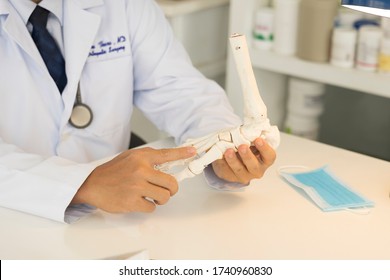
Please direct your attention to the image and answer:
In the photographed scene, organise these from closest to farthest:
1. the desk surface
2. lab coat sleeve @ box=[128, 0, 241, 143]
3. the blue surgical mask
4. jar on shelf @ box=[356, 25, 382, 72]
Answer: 1. the desk surface
2. the blue surgical mask
3. lab coat sleeve @ box=[128, 0, 241, 143]
4. jar on shelf @ box=[356, 25, 382, 72]

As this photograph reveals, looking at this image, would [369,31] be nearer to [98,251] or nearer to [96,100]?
[96,100]

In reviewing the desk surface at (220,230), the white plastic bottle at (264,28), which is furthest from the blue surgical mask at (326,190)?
the white plastic bottle at (264,28)

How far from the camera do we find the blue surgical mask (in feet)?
3.84

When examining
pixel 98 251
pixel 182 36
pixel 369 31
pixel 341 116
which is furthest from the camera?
pixel 341 116

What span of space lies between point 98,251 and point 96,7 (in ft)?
2.02

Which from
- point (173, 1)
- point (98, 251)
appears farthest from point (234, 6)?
point (98, 251)

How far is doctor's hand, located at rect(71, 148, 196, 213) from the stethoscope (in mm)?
320

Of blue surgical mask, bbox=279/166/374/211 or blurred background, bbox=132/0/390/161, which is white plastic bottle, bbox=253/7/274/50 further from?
blue surgical mask, bbox=279/166/374/211

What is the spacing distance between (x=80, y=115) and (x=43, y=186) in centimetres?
33

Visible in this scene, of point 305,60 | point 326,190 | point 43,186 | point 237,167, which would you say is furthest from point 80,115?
point 305,60

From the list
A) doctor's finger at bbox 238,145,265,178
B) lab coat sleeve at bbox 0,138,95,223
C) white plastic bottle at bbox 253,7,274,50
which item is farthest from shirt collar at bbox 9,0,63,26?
white plastic bottle at bbox 253,7,274,50

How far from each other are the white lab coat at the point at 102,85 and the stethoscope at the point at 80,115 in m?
0.01

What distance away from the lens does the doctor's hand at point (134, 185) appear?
3.63 ft

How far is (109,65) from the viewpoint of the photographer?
1469 millimetres
